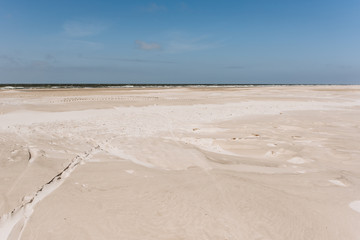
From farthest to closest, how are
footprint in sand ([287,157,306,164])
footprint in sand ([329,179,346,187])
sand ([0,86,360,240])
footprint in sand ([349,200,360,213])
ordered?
footprint in sand ([287,157,306,164]) → footprint in sand ([329,179,346,187]) → footprint in sand ([349,200,360,213]) → sand ([0,86,360,240])

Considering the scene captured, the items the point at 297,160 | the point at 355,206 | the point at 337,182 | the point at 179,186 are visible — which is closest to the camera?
the point at 355,206

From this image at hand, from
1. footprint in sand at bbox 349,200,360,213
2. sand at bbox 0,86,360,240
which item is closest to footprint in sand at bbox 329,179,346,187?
sand at bbox 0,86,360,240

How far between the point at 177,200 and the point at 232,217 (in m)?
0.81

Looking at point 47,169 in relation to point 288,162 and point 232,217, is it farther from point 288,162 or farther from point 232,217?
Answer: point 288,162

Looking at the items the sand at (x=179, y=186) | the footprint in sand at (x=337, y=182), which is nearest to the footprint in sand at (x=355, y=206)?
the sand at (x=179, y=186)

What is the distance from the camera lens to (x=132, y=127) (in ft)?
28.3

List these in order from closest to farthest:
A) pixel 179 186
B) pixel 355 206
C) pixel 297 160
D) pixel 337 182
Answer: pixel 355 206
pixel 179 186
pixel 337 182
pixel 297 160

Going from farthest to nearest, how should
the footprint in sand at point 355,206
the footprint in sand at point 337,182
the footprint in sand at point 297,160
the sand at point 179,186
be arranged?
the footprint in sand at point 297,160, the footprint in sand at point 337,182, the footprint in sand at point 355,206, the sand at point 179,186

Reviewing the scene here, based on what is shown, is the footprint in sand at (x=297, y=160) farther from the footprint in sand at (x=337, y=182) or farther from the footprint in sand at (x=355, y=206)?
the footprint in sand at (x=355, y=206)

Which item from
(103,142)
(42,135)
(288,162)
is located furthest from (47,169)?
(288,162)

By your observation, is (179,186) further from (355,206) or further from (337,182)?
(337,182)

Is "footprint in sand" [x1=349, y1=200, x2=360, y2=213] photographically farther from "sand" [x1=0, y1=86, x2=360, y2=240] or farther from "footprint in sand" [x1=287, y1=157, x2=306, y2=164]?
"footprint in sand" [x1=287, y1=157, x2=306, y2=164]

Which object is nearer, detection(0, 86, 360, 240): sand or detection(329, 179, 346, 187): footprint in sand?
detection(0, 86, 360, 240): sand

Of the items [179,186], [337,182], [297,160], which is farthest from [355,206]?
[179,186]
